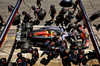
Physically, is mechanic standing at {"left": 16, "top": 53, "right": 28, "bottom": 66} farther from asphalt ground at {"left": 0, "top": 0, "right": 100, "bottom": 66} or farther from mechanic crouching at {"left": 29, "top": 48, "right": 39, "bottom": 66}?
asphalt ground at {"left": 0, "top": 0, "right": 100, "bottom": 66}

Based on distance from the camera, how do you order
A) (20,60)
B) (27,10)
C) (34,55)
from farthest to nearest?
(27,10) → (34,55) → (20,60)

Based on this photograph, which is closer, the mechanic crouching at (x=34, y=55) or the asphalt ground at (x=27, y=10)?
the mechanic crouching at (x=34, y=55)

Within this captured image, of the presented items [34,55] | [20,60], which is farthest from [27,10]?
[20,60]

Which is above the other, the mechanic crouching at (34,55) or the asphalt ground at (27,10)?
the asphalt ground at (27,10)

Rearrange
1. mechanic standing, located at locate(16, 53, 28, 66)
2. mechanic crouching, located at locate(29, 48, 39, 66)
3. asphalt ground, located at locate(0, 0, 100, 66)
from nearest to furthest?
mechanic standing, located at locate(16, 53, 28, 66) < mechanic crouching, located at locate(29, 48, 39, 66) < asphalt ground, located at locate(0, 0, 100, 66)

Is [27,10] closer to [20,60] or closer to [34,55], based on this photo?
[34,55]

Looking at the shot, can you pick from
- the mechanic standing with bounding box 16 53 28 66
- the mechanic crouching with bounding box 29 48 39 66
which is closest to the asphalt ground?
the mechanic crouching with bounding box 29 48 39 66

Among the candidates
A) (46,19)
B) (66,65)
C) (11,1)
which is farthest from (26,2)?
(66,65)

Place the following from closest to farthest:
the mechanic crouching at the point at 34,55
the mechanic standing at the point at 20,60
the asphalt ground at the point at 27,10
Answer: the mechanic standing at the point at 20,60, the mechanic crouching at the point at 34,55, the asphalt ground at the point at 27,10

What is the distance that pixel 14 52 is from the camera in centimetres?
735

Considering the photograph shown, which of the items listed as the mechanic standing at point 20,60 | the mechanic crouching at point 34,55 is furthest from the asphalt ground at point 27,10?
the mechanic standing at point 20,60

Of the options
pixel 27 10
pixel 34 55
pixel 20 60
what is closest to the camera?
pixel 20 60

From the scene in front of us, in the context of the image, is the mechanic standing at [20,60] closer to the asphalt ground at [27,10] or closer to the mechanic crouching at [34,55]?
the mechanic crouching at [34,55]

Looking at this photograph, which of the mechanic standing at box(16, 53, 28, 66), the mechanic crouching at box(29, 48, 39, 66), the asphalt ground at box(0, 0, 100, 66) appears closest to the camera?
the mechanic standing at box(16, 53, 28, 66)
